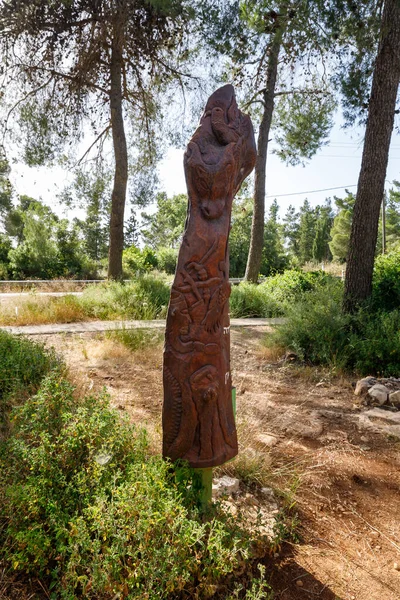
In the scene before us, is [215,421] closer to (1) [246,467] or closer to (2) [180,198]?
(1) [246,467]

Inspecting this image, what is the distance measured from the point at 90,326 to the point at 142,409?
13.3 ft

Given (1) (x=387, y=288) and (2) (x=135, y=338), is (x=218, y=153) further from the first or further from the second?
(1) (x=387, y=288)

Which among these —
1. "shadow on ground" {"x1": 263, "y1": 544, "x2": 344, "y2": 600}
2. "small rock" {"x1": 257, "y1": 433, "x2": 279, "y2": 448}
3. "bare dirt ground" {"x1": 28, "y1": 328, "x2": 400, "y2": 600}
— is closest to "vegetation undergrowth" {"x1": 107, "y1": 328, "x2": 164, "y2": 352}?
"bare dirt ground" {"x1": 28, "y1": 328, "x2": 400, "y2": 600}

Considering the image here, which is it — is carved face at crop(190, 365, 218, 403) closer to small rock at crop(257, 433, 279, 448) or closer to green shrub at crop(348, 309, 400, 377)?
small rock at crop(257, 433, 279, 448)

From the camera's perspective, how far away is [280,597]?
2020 mm

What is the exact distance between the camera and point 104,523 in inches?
72.1

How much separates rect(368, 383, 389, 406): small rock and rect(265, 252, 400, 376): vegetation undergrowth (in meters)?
0.69

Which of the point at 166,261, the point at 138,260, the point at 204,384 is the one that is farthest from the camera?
the point at 166,261

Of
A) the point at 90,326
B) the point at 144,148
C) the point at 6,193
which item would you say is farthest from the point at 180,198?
the point at 90,326

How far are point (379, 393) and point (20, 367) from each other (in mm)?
3872

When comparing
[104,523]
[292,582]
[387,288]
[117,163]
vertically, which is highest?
[117,163]

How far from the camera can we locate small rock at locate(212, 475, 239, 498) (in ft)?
8.75

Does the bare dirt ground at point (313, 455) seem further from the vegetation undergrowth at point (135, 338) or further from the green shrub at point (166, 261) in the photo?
the green shrub at point (166, 261)

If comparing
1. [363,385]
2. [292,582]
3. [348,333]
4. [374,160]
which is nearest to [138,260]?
[374,160]
